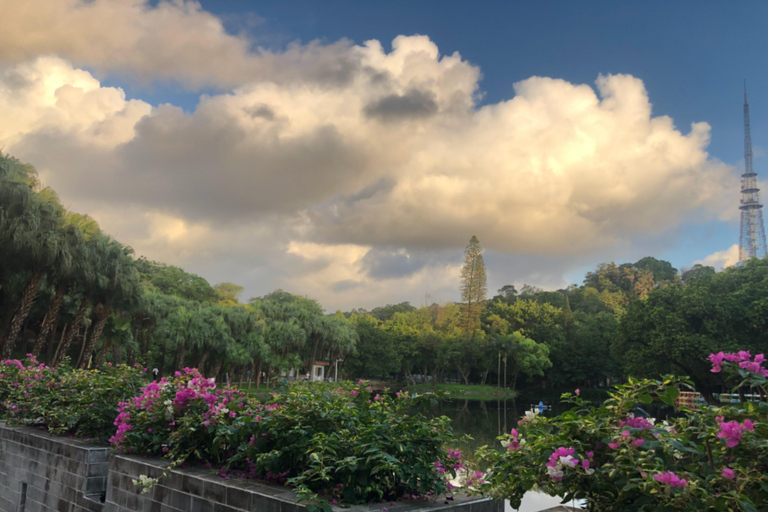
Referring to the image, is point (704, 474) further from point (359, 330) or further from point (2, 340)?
point (359, 330)

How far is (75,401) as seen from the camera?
5582mm

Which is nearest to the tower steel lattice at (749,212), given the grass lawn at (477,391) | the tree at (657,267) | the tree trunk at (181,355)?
the tree at (657,267)

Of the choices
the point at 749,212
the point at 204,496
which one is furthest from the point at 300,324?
the point at 749,212

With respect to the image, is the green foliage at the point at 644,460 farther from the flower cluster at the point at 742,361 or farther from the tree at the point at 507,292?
the tree at the point at 507,292

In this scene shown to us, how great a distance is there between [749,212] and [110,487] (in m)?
100

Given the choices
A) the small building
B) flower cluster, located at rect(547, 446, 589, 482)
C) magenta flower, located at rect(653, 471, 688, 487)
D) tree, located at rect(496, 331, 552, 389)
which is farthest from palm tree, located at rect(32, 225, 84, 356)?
tree, located at rect(496, 331, 552, 389)

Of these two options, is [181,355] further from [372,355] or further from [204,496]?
[204,496]

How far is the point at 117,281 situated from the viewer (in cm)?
2039

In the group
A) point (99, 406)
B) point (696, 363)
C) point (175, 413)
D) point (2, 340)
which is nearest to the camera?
point (175, 413)

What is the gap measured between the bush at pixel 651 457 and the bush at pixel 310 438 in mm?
647

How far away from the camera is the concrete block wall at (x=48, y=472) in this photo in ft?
14.8

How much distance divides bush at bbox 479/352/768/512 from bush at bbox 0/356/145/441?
4.27 metres

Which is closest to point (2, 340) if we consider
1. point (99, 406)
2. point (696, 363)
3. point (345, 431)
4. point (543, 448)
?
point (99, 406)

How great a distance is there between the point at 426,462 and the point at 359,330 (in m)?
51.7
